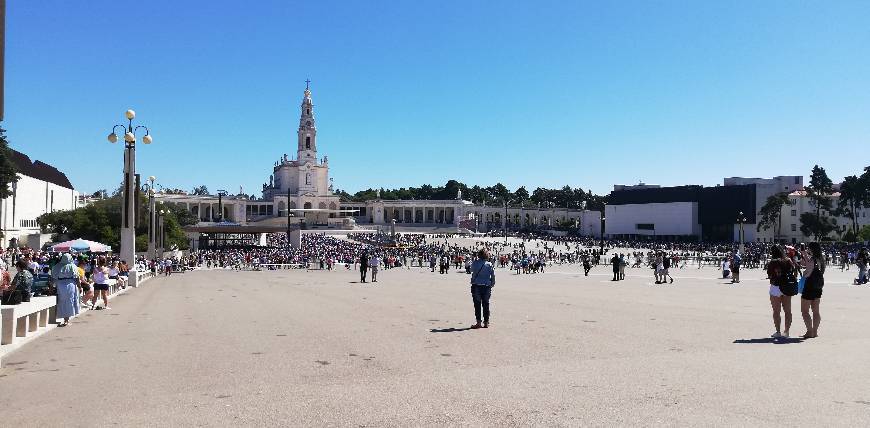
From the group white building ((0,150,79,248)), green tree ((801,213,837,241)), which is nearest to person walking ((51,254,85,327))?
white building ((0,150,79,248))

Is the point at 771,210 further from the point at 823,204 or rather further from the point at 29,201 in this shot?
the point at 29,201

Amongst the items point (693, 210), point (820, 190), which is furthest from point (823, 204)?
point (693, 210)

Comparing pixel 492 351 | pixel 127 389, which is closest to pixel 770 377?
pixel 492 351

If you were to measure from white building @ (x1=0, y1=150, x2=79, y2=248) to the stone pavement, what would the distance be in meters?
60.6

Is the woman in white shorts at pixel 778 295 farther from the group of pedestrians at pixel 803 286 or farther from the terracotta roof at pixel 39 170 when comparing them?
the terracotta roof at pixel 39 170

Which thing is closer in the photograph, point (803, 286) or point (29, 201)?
point (803, 286)

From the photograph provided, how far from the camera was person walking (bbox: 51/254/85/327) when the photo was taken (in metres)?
12.4

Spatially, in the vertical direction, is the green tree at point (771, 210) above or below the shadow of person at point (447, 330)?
above

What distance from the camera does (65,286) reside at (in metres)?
12.5

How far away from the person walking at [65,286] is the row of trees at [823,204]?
339 ft

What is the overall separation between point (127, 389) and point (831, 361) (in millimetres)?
7743

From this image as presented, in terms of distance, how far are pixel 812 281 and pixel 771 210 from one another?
10478 centimetres

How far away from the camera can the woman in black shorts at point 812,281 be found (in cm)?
970

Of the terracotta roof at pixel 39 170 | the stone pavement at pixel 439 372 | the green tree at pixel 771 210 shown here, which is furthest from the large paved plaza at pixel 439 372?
the green tree at pixel 771 210
